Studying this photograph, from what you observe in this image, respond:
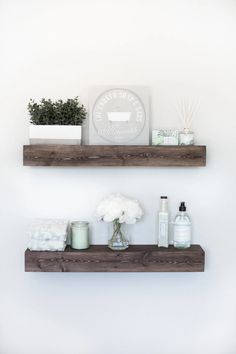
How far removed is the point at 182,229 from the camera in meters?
2.02

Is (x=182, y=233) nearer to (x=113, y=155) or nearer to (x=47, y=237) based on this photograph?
(x=113, y=155)

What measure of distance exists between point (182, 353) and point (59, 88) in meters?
1.33

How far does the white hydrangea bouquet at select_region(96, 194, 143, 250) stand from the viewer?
6.38 feet

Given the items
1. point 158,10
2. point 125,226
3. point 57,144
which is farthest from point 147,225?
point 158,10

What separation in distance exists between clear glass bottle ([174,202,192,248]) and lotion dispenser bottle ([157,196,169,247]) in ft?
0.13

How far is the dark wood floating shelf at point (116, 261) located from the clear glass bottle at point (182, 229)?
5 cm

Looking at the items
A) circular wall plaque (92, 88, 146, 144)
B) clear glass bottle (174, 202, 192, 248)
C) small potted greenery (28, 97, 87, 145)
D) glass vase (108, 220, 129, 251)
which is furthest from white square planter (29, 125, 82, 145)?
clear glass bottle (174, 202, 192, 248)

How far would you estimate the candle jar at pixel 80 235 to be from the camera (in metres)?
2.02

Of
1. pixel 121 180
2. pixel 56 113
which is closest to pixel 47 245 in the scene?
pixel 121 180

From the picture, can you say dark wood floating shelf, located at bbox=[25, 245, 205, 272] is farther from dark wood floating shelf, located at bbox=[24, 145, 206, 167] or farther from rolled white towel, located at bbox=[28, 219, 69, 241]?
dark wood floating shelf, located at bbox=[24, 145, 206, 167]

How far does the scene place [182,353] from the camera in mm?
2152

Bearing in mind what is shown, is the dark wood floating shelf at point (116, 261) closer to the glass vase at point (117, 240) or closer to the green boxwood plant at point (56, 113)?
the glass vase at point (117, 240)

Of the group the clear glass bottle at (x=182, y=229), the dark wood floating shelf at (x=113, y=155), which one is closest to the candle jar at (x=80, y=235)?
the dark wood floating shelf at (x=113, y=155)

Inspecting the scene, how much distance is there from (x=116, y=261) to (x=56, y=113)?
675mm
